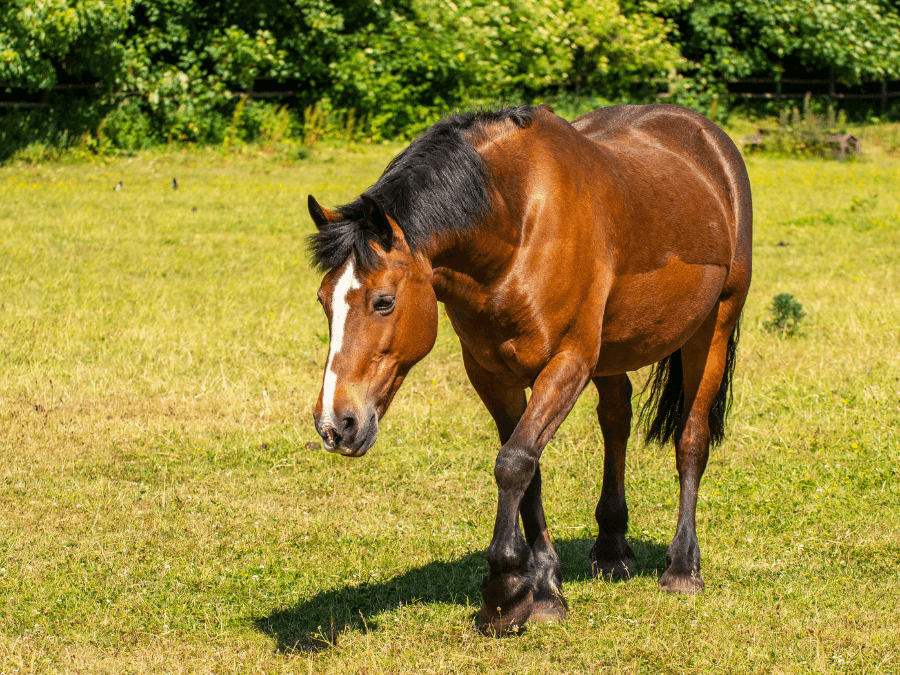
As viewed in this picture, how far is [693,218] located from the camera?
4691mm

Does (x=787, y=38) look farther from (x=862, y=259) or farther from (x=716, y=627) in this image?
(x=716, y=627)

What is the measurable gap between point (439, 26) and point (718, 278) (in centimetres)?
1731

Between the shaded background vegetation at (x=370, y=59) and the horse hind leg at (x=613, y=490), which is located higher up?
the shaded background vegetation at (x=370, y=59)

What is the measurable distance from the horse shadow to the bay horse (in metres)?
0.18

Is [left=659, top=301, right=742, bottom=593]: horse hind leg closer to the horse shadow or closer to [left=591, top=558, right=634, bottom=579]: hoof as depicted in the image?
[left=591, top=558, right=634, bottom=579]: hoof

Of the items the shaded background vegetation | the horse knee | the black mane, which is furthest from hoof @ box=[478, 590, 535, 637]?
the shaded background vegetation

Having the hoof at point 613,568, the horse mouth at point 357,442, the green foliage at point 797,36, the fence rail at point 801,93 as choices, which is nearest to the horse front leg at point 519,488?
the horse mouth at point 357,442

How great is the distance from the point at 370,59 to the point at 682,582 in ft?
59.2

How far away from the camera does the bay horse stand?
3.35 meters

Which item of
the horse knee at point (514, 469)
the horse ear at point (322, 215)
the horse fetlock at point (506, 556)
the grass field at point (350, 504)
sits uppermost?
the horse ear at point (322, 215)

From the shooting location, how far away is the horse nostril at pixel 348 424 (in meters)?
3.22

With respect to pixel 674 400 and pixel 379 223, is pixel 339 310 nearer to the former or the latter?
pixel 379 223

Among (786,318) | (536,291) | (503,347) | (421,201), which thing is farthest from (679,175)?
(786,318)

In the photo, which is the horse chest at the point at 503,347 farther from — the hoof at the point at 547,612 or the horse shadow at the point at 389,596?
the horse shadow at the point at 389,596
